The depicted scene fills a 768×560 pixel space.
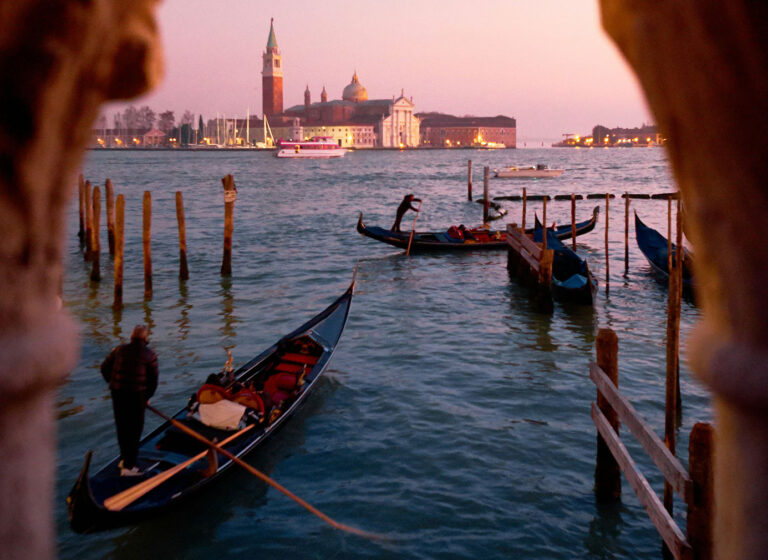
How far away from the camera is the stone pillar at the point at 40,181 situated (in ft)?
1.69

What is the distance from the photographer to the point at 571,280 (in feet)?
36.3

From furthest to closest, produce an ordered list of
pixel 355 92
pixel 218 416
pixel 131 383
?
pixel 355 92 → pixel 218 416 → pixel 131 383

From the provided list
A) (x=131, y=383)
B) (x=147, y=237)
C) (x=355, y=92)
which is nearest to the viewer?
(x=131, y=383)

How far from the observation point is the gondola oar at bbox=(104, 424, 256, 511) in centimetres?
418

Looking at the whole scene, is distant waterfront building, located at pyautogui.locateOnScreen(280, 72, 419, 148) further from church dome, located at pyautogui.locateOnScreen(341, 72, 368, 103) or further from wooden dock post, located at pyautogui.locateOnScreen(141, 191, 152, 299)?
wooden dock post, located at pyautogui.locateOnScreen(141, 191, 152, 299)

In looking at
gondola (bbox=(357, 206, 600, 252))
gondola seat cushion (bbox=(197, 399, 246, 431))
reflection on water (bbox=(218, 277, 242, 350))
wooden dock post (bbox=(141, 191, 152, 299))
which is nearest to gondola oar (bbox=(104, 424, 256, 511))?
gondola seat cushion (bbox=(197, 399, 246, 431))

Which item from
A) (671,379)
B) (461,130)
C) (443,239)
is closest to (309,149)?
(461,130)

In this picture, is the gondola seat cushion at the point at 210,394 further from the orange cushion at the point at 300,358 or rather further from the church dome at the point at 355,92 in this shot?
the church dome at the point at 355,92

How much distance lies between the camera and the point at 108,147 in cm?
15688

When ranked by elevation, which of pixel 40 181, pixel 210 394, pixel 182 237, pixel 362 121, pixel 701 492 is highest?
pixel 362 121

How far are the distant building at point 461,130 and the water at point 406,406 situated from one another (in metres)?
129

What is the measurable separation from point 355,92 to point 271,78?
15.6m

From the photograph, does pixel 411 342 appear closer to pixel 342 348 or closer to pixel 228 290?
pixel 342 348

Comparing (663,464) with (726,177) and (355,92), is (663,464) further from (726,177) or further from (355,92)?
(355,92)
